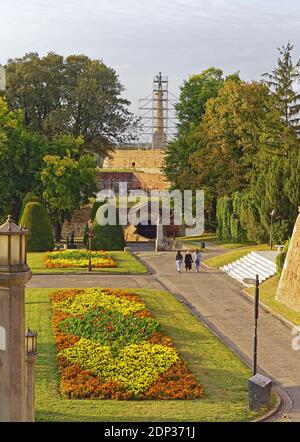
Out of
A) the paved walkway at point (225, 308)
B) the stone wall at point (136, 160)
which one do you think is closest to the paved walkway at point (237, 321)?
the paved walkway at point (225, 308)

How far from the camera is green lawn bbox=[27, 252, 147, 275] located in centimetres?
3878

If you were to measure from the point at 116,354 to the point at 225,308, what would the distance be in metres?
10.0

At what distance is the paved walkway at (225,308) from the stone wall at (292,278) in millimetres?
1184

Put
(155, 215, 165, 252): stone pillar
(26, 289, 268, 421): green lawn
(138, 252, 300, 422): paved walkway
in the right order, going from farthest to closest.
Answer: (155, 215, 165, 252): stone pillar < (138, 252, 300, 422): paved walkway < (26, 289, 268, 421): green lawn

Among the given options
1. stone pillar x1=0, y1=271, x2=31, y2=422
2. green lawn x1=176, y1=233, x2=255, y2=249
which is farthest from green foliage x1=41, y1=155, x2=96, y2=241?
stone pillar x1=0, y1=271, x2=31, y2=422

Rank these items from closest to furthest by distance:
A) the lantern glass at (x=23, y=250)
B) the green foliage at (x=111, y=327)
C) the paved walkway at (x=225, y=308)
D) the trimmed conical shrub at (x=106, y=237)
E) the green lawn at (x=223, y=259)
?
1. the lantern glass at (x=23, y=250)
2. the paved walkway at (x=225, y=308)
3. the green foliage at (x=111, y=327)
4. the green lawn at (x=223, y=259)
5. the trimmed conical shrub at (x=106, y=237)

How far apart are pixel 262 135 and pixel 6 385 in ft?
153

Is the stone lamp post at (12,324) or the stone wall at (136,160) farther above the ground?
the stone wall at (136,160)

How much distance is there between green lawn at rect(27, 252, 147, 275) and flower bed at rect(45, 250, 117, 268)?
417mm

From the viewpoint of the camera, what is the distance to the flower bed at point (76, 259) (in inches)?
1575

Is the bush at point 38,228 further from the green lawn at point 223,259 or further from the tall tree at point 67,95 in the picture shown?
the tall tree at point 67,95

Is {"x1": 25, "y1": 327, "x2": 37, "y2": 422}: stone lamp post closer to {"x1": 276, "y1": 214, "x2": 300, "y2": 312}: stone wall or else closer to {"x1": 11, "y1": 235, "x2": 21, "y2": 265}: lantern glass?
{"x1": 11, "y1": 235, "x2": 21, "y2": 265}: lantern glass

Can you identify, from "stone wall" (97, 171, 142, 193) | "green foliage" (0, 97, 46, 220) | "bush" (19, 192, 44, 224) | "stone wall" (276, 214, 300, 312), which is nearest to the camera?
"stone wall" (276, 214, 300, 312)

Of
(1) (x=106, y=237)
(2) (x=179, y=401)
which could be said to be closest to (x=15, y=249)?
(2) (x=179, y=401)
